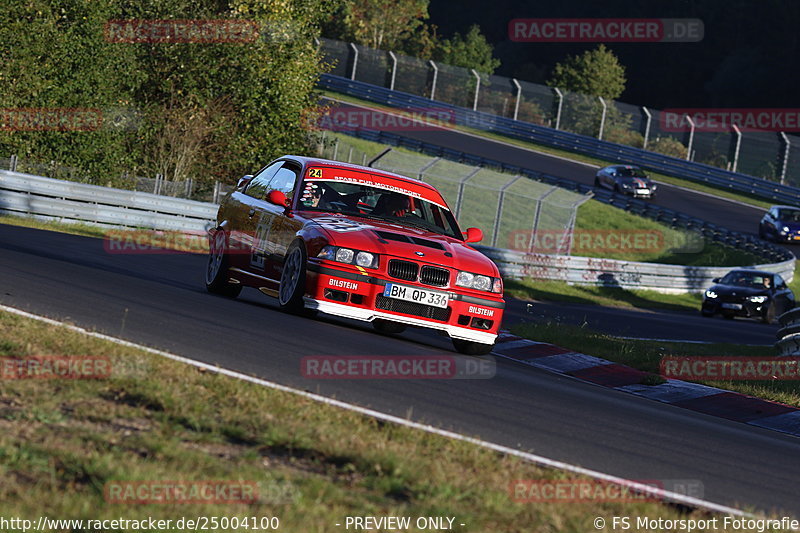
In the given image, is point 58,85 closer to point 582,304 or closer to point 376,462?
point 582,304

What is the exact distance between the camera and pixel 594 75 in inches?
2906

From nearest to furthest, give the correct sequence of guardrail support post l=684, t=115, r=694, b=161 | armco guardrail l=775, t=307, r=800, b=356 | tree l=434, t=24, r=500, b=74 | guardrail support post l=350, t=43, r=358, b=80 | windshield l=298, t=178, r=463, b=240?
windshield l=298, t=178, r=463, b=240 → armco guardrail l=775, t=307, r=800, b=356 → guardrail support post l=684, t=115, r=694, b=161 → guardrail support post l=350, t=43, r=358, b=80 → tree l=434, t=24, r=500, b=74

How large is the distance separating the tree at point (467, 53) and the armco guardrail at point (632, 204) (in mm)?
30874

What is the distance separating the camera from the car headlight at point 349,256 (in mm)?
10211

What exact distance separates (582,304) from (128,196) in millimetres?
10780

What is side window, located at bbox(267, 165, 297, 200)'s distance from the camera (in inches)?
460

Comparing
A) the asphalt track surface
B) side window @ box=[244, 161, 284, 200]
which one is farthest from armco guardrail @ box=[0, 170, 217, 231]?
side window @ box=[244, 161, 284, 200]

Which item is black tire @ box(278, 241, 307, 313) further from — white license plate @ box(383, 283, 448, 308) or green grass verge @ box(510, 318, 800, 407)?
green grass verge @ box(510, 318, 800, 407)

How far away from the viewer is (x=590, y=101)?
55531 mm

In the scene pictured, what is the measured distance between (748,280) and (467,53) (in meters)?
52.4

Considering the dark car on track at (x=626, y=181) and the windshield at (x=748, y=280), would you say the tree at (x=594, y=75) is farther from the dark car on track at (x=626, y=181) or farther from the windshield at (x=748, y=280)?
the windshield at (x=748, y=280)

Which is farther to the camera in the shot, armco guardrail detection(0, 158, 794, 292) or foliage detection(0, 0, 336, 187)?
foliage detection(0, 0, 336, 187)

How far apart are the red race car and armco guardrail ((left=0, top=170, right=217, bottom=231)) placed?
11269mm

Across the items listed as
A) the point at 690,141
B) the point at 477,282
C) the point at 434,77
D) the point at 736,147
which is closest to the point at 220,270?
the point at 477,282
